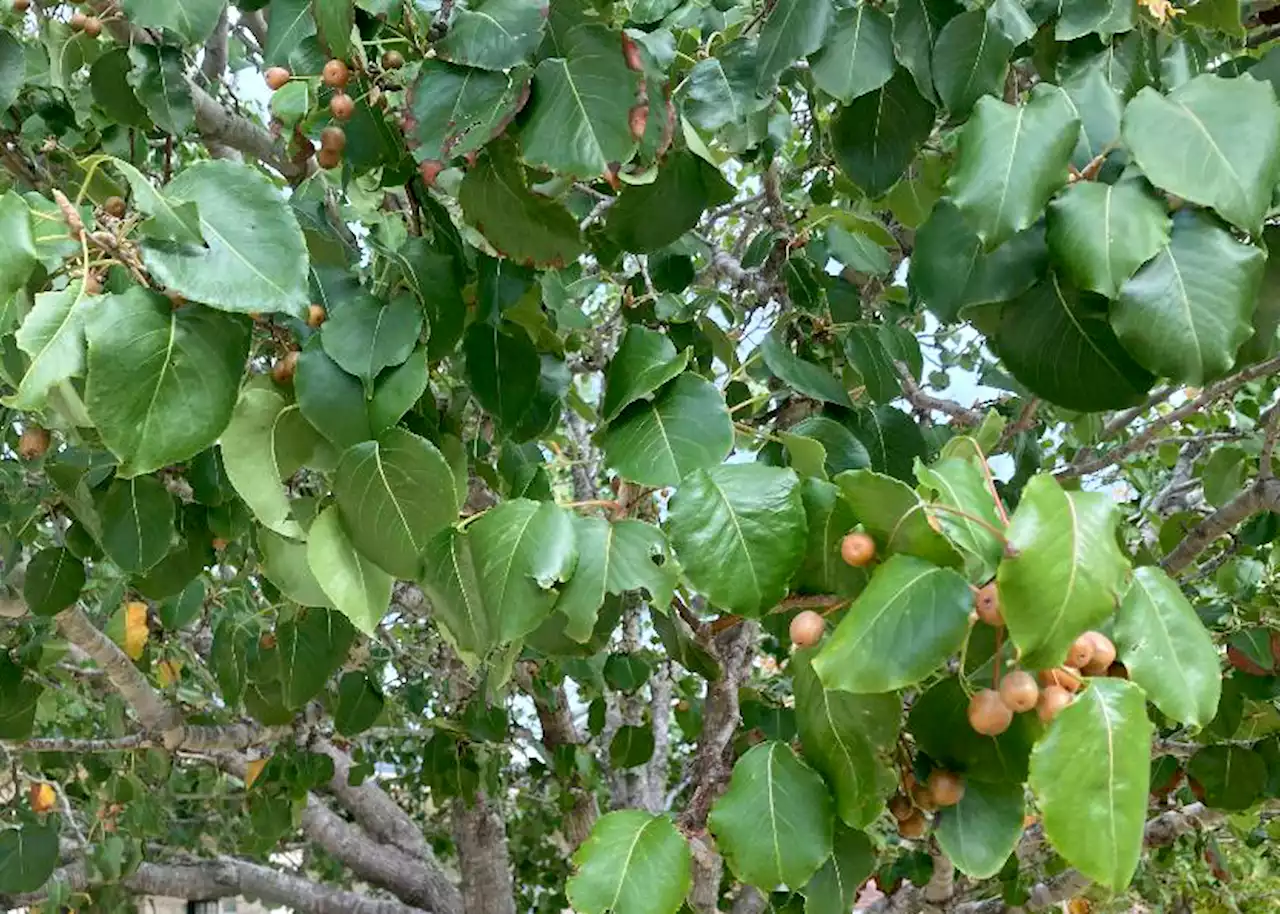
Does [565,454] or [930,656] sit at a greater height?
[930,656]

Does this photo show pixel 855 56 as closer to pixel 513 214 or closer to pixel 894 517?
pixel 513 214

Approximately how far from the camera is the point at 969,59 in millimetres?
896

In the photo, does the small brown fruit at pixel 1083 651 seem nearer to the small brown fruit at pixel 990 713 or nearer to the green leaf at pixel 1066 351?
the small brown fruit at pixel 990 713

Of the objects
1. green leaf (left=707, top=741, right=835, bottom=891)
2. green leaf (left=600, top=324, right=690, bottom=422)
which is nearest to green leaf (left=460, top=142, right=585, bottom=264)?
green leaf (left=600, top=324, right=690, bottom=422)

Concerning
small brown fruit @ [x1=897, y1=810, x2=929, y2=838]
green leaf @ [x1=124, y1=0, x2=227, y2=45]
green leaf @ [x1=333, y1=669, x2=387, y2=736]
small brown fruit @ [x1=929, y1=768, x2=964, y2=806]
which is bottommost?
green leaf @ [x1=333, y1=669, x2=387, y2=736]

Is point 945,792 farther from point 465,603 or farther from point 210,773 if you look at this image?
point 210,773

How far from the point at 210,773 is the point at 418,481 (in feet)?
10.2

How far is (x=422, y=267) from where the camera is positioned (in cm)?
96

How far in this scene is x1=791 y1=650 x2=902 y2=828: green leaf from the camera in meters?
0.76

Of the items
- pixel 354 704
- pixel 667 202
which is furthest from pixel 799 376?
pixel 354 704

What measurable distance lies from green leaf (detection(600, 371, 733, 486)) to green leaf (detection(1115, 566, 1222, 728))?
0.30 metres

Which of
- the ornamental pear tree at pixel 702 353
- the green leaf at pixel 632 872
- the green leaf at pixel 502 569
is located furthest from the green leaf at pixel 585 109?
the green leaf at pixel 632 872

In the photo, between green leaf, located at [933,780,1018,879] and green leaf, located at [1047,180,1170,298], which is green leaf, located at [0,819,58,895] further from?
green leaf, located at [1047,180,1170,298]

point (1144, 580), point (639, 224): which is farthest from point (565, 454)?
point (1144, 580)
